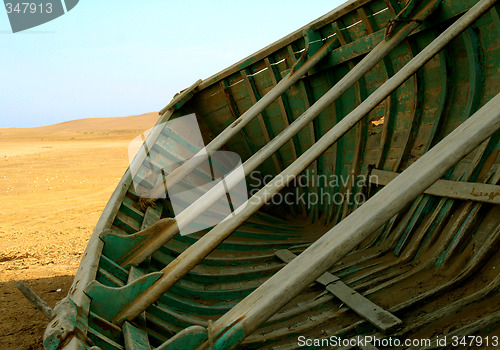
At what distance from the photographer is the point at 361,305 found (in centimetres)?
307

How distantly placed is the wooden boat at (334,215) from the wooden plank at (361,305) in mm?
14

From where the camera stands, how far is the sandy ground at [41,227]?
4137 millimetres

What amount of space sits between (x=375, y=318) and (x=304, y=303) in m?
0.72

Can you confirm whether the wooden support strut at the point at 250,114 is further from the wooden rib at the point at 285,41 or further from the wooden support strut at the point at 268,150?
the wooden support strut at the point at 268,150

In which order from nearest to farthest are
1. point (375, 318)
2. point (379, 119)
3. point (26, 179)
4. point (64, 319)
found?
1. point (64, 319)
2. point (375, 318)
3. point (379, 119)
4. point (26, 179)

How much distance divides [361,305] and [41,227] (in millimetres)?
7345

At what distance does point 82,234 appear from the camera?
296 inches

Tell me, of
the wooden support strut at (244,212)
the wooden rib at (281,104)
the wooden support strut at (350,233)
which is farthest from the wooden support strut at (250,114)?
the wooden support strut at (350,233)

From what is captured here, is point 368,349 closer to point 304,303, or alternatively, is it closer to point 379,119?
point 304,303

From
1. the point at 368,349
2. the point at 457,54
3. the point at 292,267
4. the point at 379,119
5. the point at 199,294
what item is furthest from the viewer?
the point at 379,119

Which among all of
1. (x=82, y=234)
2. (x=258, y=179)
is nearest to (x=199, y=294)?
(x=258, y=179)

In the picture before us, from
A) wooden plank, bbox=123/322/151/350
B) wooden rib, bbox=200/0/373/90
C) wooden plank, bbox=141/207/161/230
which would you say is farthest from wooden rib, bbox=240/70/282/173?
wooden plank, bbox=123/322/151/350

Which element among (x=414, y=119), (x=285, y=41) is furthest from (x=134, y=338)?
(x=285, y=41)

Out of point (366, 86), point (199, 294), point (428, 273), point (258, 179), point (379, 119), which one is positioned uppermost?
point (366, 86)
